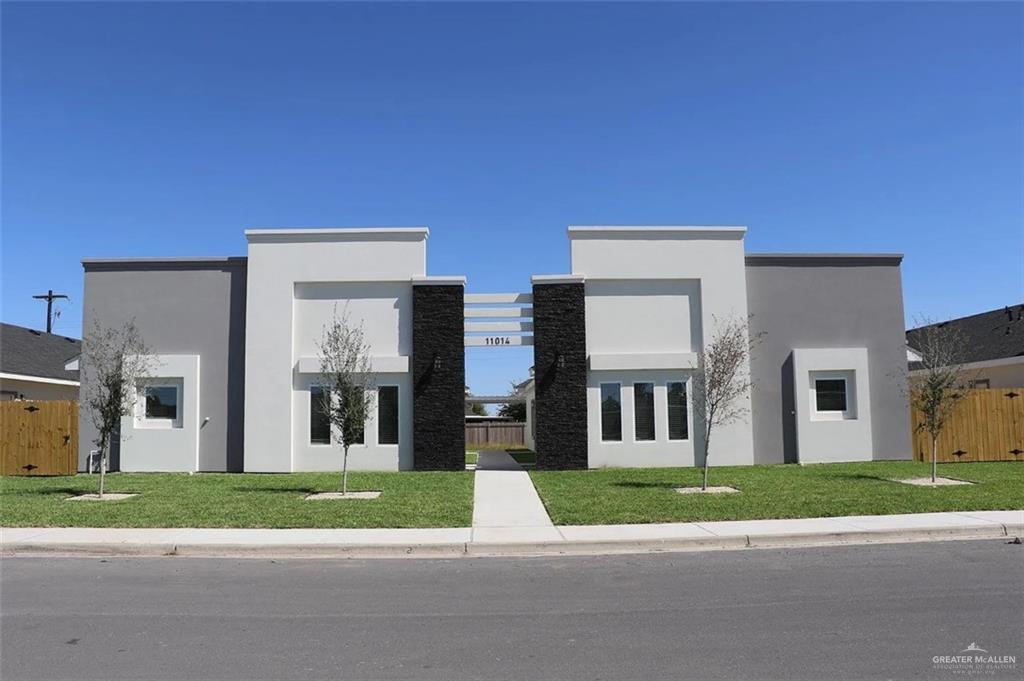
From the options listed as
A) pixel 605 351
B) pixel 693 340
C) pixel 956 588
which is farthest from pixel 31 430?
pixel 956 588

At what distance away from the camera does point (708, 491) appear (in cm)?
1575

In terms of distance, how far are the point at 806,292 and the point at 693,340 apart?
12.3 ft

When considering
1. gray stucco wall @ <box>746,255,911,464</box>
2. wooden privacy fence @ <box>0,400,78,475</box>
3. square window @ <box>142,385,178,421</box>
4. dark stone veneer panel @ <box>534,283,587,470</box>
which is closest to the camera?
wooden privacy fence @ <box>0,400,78,475</box>

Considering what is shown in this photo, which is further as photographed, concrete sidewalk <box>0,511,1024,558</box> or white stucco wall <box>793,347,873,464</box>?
white stucco wall <box>793,347,873,464</box>

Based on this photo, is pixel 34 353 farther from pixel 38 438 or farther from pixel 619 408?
pixel 619 408

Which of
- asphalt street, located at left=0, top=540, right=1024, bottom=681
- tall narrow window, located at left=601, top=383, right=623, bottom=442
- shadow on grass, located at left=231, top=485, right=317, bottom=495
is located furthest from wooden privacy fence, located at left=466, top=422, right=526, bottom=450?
asphalt street, located at left=0, top=540, right=1024, bottom=681

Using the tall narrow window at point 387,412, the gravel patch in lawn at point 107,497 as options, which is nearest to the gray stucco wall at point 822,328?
the tall narrow window at point 387,412

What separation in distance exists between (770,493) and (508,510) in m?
5.27

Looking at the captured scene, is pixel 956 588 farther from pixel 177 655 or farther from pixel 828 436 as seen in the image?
pixel 828 436

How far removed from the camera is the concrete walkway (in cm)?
1125

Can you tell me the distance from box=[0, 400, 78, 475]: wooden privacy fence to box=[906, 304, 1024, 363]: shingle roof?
2765 centimetres

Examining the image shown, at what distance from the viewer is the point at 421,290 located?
2195 cm

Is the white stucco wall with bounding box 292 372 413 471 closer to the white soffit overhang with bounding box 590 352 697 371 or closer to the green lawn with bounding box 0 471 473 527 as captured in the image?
the green lawn with bounding box 0 471 473 527

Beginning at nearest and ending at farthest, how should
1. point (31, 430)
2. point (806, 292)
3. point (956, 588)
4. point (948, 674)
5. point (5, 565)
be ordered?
point (948, 674) < point (956, 588) < point (5, 565) < point (31, 430) < point (806, 292)
